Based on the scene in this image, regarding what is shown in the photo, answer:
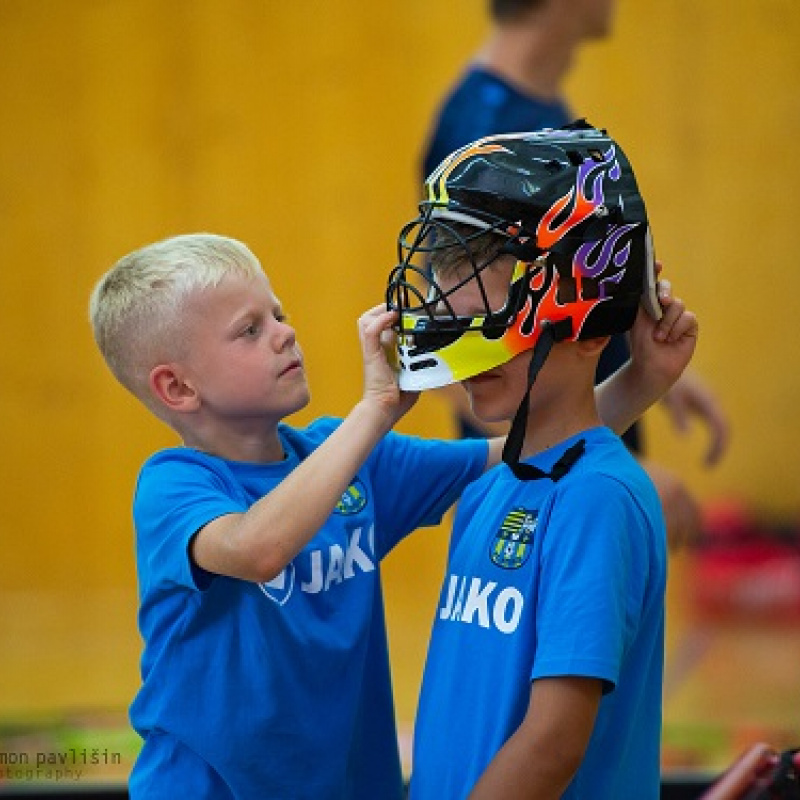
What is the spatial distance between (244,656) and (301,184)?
15.7ft

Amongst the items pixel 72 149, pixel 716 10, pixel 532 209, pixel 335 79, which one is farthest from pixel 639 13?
pixel 532 209

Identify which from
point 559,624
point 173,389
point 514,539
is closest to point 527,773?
point 559,624

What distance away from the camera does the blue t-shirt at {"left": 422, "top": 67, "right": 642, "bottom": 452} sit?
145 inches

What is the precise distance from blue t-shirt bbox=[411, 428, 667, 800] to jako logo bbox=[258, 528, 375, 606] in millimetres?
219

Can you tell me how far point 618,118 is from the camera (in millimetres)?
6594

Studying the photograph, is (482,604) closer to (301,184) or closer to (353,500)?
(353,500)

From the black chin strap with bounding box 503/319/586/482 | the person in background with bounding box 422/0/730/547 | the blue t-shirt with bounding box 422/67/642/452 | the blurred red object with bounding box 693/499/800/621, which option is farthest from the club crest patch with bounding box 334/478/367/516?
the blurred red object with bounding box 693/499/800/621

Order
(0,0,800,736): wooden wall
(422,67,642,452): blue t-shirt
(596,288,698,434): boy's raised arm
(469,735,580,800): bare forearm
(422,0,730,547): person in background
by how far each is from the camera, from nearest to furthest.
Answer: (469,735,580,800): bare forearm, (596,288,698,434): boy's raised arm, (422,0,730,547): person in background, (422,67,642,452): blue t-shirt, (0,0,800,736): wooden wall

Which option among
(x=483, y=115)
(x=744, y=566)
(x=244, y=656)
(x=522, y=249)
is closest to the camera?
(x=522, y=249)

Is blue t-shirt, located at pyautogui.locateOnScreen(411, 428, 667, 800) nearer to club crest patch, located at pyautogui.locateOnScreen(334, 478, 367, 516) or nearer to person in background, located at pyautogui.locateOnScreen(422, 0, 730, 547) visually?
club crest patch, located at pyautogui.locateOnScreen(334, 478, 367, 516)

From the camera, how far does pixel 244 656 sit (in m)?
2.15

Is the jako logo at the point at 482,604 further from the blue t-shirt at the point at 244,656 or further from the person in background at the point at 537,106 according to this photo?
the person in background at the point at 537,106

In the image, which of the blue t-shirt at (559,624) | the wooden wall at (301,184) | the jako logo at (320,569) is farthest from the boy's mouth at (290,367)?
the wooden wall at (301,184)

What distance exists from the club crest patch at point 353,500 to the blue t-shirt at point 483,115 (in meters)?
1.30
